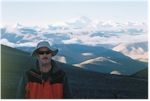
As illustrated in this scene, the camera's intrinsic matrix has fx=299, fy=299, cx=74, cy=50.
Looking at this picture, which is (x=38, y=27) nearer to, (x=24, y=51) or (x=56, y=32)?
(x=56, y=32)

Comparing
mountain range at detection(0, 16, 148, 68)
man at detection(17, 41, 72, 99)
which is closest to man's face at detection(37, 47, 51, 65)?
man at detection(17, 41, 72, 99)

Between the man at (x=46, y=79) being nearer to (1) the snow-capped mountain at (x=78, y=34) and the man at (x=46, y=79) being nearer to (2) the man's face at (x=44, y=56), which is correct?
(2) the man's face at (x=44, y=56)

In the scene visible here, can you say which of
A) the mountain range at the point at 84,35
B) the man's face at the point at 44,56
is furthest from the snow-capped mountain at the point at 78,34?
the man's face at the point at 44,56

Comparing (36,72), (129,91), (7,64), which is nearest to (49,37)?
(7,64)

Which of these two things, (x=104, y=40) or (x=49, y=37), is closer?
(x=49, y=37)

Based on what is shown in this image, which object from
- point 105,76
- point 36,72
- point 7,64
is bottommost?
point 105,76

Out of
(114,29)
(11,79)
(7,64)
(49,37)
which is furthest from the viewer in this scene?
(114,29)

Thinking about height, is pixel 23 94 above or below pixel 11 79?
above

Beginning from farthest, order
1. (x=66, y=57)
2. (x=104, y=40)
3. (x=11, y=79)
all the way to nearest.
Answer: (x=66, y=57)
(x=104, y=40)
(x=11, y=79)
